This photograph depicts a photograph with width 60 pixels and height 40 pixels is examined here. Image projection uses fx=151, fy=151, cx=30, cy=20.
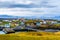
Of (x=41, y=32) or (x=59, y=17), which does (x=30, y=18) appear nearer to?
(x=41, y=32)

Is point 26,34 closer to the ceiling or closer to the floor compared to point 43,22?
closer to the floor

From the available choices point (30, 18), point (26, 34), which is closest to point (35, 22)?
point (30, 18)

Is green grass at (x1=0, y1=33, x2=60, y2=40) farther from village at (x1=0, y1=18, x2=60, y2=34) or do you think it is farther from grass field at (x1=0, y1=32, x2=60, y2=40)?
village at (x1=0, y1=18, x2=60, y2=34)

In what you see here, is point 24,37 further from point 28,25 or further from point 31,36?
point 28,25

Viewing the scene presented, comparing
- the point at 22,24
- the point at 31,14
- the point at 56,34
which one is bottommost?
the point at 56,34

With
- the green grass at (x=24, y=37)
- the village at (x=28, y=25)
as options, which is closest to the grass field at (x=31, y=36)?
the green grass at (x=24, y=37)

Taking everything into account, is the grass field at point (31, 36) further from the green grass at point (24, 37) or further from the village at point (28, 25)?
the village at point (28, 25)

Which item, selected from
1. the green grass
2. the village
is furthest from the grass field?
the village

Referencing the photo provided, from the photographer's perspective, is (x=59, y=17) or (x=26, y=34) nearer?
(x=26, y=34)
